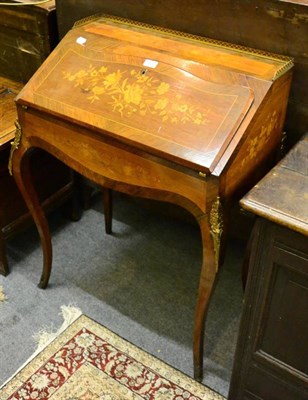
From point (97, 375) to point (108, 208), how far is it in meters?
0.71

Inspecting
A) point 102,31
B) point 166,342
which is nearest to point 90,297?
point 166,342

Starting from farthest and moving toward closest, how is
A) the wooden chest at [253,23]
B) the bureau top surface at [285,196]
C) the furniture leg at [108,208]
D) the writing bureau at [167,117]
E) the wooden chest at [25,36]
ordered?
the furniture leg at [108,208]
the wooden chest at [25,36]
the wooden chest at [253,23]
the writing bureau at [167,117]
the bureau top surface at [285,196]

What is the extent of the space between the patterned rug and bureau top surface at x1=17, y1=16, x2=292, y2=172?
76 cm

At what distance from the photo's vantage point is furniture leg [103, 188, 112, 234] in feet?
6.59

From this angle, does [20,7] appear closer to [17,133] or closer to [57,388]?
[17,133]

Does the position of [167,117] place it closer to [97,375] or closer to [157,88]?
[157,88]

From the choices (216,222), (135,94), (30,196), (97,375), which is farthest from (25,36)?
(97,375)

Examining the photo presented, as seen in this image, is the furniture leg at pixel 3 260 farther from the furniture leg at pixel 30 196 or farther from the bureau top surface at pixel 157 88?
the bureau top surface at pixel 157 88

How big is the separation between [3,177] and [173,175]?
2.71 ft

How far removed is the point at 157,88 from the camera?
1.26 metres

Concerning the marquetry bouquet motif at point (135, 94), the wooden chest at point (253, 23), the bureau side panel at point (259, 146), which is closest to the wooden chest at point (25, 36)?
the wooden chest at point (253, 23)

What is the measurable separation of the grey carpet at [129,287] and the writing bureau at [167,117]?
19cm

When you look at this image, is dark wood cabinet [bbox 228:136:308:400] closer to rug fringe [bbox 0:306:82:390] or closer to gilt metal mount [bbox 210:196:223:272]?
gilt metal mount [bbox 210:196:223:272]

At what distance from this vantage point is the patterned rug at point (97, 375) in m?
1.49
